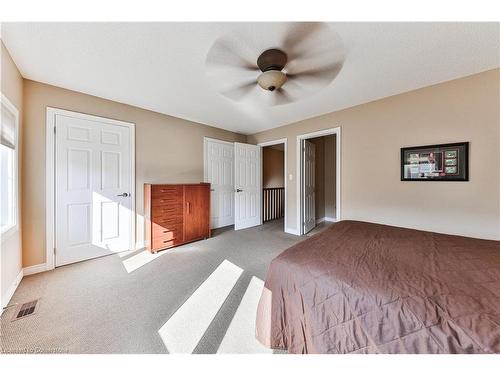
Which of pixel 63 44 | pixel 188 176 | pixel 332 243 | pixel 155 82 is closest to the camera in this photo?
pixel 332 243

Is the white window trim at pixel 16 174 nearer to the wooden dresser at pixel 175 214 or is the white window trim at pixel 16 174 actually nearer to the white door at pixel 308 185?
the wooden dresser at pixel 175 214

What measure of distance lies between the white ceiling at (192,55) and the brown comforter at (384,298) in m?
1.62

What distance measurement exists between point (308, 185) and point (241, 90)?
2911 mm

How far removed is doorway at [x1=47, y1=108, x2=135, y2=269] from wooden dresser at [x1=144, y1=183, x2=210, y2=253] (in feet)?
1.17

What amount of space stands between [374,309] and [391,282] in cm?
18

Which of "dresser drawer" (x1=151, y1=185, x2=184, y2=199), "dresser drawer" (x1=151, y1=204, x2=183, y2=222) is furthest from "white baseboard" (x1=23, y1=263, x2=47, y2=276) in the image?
"dresser drawer" (x1=151, y1=185, x2=184, y2=199)

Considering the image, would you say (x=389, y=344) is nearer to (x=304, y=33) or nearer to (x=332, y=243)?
(x=332, y=243)

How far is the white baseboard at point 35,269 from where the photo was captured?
84.5 inches

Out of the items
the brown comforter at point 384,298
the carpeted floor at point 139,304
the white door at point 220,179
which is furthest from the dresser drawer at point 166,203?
the brown comforter at point 384,298

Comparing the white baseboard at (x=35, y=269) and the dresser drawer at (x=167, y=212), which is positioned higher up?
the dresser drawer at (x=167, y=212)

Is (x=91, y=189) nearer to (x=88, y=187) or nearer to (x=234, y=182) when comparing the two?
(x=88, y=187)

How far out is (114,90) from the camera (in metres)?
2.45

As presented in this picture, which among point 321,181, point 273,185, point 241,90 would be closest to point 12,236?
point 241,90
